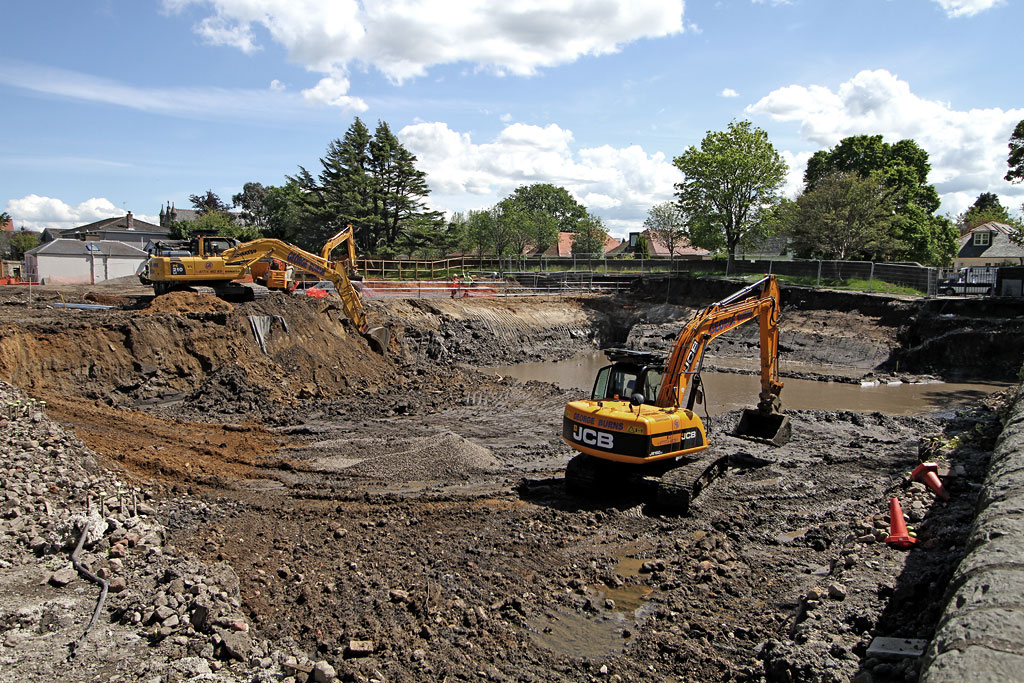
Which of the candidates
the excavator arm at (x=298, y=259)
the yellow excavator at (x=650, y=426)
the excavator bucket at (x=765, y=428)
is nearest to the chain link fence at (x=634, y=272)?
the excavator arm at (x=298, y=259)

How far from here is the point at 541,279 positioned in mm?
40875

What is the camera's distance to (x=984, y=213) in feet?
271

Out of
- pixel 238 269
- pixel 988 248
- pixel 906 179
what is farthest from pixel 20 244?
pixel 988 248

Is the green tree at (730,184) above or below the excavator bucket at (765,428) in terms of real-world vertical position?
above

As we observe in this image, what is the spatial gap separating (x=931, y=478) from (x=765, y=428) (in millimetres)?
4952

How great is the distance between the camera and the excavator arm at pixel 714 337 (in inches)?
430

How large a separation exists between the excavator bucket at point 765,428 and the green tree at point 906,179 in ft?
105

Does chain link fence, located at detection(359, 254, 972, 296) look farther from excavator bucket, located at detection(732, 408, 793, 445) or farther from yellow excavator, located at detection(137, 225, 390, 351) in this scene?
excavator bucket, located at detection(732, 408, 793, 445)

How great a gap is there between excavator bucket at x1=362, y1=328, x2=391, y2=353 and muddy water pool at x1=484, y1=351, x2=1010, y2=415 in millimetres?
5382

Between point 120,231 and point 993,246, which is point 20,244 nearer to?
point 120,231

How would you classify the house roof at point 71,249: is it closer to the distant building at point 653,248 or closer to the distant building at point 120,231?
the distant building at point 120,231

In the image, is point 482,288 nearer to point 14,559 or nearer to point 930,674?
point 14,559

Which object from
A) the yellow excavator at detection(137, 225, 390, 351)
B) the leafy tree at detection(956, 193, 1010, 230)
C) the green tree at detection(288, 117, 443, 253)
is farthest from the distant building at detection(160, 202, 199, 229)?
the leafy tree at detection(956, 193, 1010, 230)

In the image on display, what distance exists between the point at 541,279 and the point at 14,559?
115 feet
